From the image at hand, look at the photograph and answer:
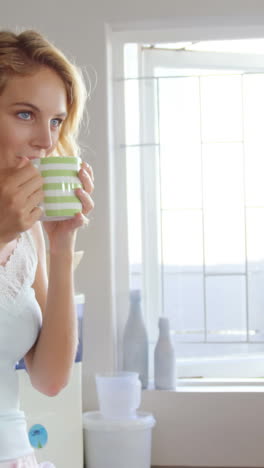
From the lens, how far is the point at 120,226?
306 centimetres

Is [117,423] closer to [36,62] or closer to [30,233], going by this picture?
[30,233]

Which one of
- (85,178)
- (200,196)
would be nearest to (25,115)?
(85,178)

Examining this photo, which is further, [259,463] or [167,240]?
[167,240]

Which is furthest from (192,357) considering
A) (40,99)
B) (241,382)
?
(40,99)

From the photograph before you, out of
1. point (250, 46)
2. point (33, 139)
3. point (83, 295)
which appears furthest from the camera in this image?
point (250, 46)

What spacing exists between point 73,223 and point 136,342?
1.96 metres

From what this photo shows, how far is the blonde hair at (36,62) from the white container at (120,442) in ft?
6.09

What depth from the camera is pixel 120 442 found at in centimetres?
276

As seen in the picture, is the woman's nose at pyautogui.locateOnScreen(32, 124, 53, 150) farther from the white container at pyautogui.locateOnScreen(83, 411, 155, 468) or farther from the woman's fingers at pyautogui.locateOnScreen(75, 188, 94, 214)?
the white container at pyautogui.locateOnScreen(83, 411, 155, 468)

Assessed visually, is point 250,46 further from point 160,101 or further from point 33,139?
point 33,139

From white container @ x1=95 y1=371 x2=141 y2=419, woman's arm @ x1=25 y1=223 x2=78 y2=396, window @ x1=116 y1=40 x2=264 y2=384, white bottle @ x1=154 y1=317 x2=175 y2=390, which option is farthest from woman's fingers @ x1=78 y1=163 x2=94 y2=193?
window @ x1=116 y1=40 x2=264 y2=384

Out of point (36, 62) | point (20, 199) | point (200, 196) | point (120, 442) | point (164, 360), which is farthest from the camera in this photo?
point (200, 196)

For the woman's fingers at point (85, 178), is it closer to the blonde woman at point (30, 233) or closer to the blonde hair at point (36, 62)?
the blonde woman at point (30, 233)

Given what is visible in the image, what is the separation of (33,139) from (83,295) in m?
1.78
